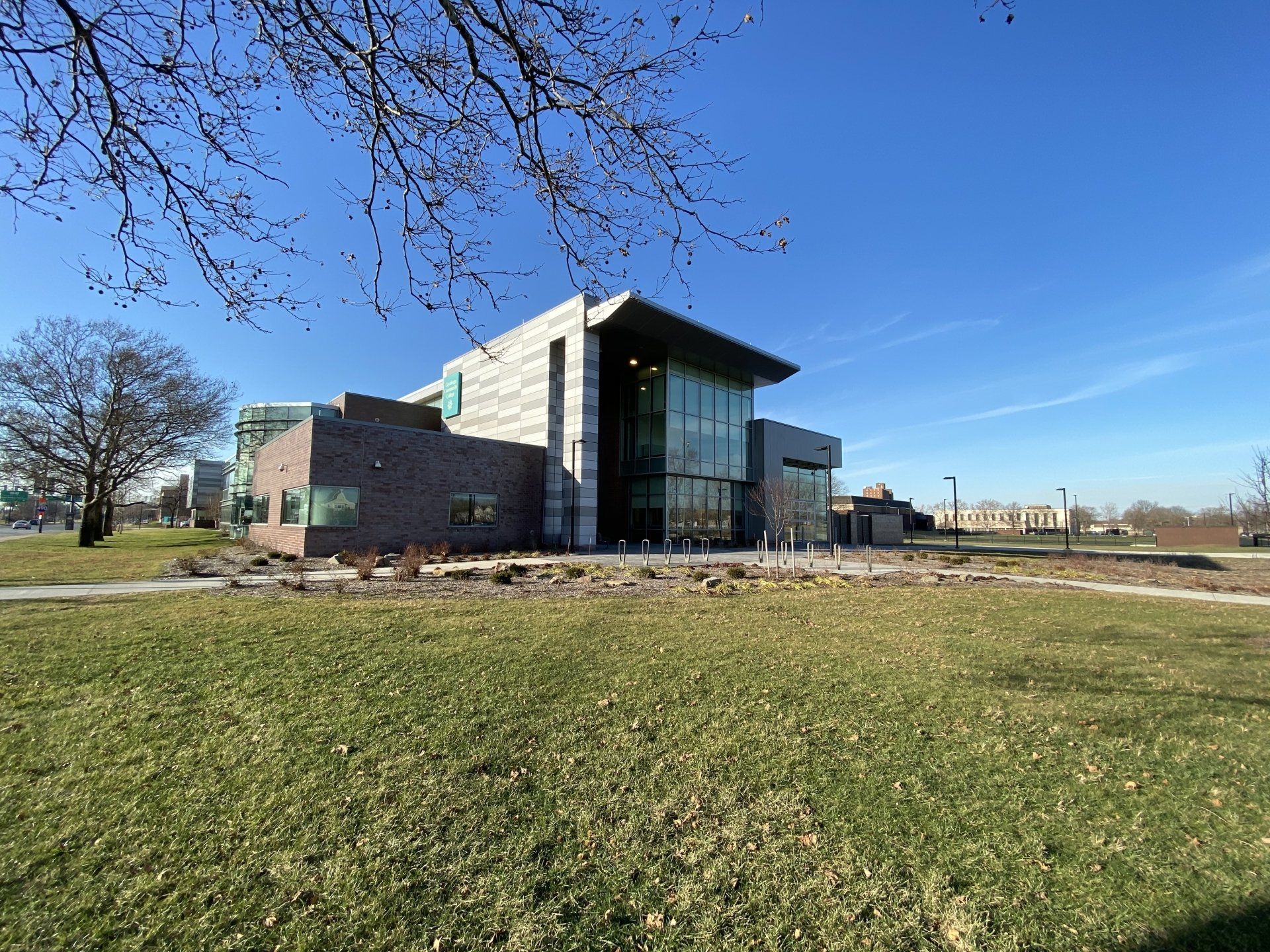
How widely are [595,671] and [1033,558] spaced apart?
1008 inches

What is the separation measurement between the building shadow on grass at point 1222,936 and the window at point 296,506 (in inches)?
909

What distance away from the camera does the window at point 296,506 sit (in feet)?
66.7

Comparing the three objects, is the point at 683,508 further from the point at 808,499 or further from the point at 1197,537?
the point at 1197,537

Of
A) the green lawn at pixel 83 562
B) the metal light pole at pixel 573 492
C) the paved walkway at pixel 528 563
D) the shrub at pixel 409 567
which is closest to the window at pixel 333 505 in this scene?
the shrub at pixel 409 567

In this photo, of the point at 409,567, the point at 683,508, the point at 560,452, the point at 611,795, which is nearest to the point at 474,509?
the point at 560,452

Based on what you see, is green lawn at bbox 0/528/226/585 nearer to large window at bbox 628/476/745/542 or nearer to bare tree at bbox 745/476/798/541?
large window at bbox 628/476/745/542

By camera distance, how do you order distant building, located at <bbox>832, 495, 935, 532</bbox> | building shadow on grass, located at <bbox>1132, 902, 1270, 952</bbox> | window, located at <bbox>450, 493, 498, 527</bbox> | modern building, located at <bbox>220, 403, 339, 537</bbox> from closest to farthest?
1. building shadow on grass, located at <bbox>1132, 902, 1270, 952</bbox>
2. window, located at <bbox>450, 493, 498, 527</bbox>
3. modern building, located at <bbox>220, 403, 339, 537</bbox>
4. distant building, located at <bbox>832, 495, 935, 532</bbox>

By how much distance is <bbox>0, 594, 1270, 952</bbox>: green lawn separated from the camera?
2553 mm

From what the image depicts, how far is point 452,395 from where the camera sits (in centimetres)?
3544

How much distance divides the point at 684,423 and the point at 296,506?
66.4 ft

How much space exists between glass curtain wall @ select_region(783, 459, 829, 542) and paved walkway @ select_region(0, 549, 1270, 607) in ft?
54.3

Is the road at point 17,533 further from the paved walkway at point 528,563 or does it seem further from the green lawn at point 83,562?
the paved walkway at point 528,563

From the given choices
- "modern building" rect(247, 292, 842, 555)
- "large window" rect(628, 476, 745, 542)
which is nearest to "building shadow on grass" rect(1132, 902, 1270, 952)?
"modern building" rect(247, 292, 842, 555)

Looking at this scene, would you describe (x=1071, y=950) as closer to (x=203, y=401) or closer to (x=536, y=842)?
(x=536, y=842)
